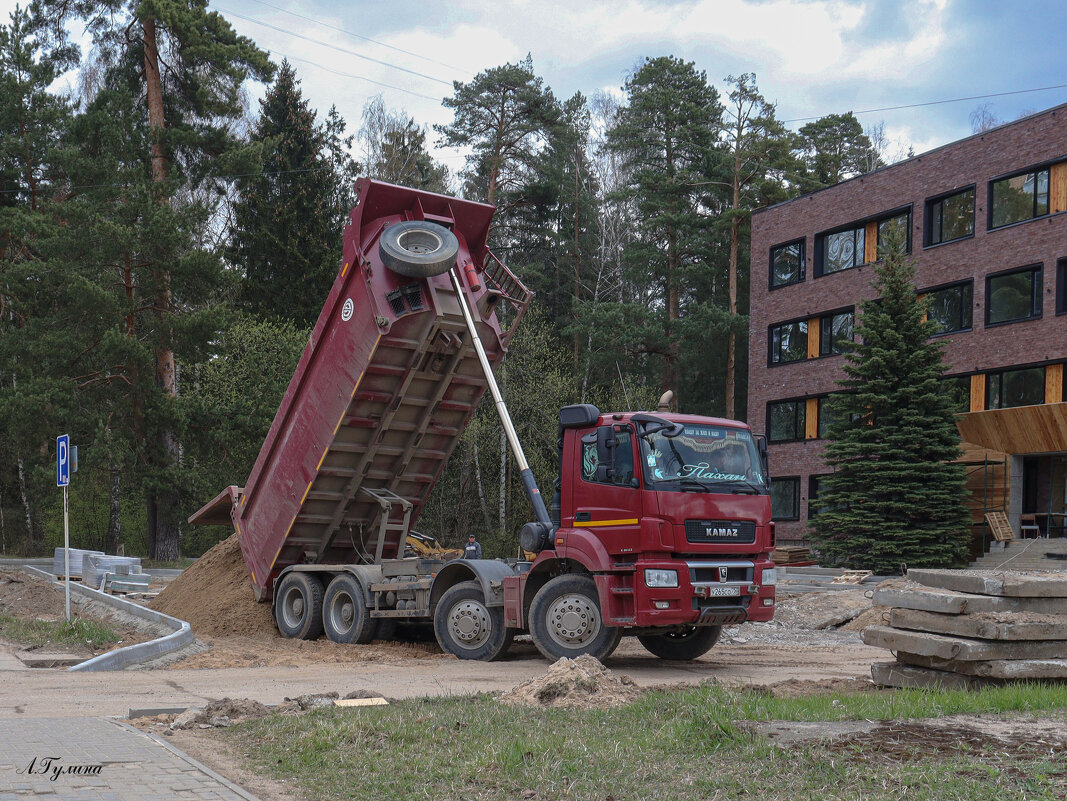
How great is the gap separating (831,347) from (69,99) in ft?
92.3

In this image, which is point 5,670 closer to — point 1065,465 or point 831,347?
point 1065,465

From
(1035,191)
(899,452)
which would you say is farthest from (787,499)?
(1035,191)

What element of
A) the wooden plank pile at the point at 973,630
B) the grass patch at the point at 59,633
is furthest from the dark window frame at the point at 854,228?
the grass patch at the point at 59,633

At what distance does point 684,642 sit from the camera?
13.0 meters

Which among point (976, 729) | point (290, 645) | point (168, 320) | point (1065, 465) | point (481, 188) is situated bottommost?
point (290, 645)

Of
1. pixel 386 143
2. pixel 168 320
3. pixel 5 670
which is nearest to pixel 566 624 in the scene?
pixel 5 670

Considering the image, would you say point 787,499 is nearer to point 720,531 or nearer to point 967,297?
point 967,297

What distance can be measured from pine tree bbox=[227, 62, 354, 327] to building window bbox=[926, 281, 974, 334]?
73.1 feet

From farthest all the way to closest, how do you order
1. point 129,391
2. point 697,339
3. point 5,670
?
point 697,339
point 129,391
point 5,670

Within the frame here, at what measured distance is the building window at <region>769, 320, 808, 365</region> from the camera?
39375mm

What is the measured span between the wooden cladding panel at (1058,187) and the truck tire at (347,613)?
2431 centimetres

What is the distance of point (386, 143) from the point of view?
1903 inches

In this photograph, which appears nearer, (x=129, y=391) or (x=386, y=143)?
(x=129, y=391)

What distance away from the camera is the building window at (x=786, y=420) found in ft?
128
